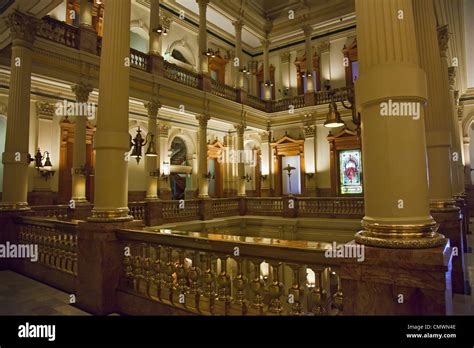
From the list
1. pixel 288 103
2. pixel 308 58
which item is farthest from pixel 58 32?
pixel 308 58

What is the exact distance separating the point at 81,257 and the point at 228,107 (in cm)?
1232

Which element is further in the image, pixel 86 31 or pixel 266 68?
Result: pixel 266 68

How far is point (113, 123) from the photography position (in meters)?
4.07

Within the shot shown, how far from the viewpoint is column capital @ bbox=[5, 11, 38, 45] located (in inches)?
276

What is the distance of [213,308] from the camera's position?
9.82 feet

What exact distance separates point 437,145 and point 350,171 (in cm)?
1183

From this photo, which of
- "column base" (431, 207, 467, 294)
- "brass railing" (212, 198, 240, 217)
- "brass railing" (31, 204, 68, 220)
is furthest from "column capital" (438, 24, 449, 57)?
"brass railing" (31, 204, 68, 220)

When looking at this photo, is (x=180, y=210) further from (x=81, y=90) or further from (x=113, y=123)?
(x=113, y=123)

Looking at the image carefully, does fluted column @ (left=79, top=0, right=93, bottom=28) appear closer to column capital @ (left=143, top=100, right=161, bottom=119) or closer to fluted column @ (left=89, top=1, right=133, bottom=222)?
column capital @ (left=143, top=100, right=161, bottom=119)

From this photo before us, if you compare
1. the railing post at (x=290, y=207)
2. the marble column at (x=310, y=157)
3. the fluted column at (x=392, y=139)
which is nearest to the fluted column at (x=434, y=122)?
the fluted column at (x=392, y=139)

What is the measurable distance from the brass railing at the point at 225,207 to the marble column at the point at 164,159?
327 centimetres

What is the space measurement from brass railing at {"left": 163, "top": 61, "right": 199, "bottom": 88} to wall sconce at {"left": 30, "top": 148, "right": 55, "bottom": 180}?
5.64 meters
